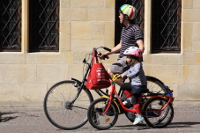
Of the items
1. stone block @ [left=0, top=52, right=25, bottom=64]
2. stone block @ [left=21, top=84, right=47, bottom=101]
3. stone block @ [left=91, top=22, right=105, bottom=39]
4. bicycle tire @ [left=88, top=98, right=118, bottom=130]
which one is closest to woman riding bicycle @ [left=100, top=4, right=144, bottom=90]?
bicycle tire @ [left=88, top=98, right=118, bottom=130]

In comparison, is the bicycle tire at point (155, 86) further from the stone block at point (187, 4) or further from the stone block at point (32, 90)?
the stone block at point (32, 90)

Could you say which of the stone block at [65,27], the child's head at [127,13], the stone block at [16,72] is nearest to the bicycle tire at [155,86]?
the child's head at [127,13]

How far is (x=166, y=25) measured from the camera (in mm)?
10523

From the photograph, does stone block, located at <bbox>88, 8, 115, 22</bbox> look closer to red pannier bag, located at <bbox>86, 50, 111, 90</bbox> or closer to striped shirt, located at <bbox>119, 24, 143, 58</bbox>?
striped shirt, located at <bbox>119, 24, 143, 58</bbox>

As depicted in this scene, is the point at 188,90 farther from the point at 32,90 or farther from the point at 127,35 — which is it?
the point at 32,90

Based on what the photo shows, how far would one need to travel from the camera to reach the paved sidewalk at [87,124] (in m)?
7.57

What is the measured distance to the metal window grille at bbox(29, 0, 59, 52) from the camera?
10.4 m

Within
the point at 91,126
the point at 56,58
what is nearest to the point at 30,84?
the point at 56,58

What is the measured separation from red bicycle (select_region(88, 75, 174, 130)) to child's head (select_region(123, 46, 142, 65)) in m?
0.31

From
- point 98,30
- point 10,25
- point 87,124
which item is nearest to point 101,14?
point 98,30

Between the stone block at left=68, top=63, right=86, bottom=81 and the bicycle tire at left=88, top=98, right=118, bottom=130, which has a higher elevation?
the stone block at left=68, top=63, right=86, bottom=81

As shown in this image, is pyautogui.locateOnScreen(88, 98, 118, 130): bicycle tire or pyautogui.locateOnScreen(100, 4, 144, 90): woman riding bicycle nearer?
pyautogui.locateOnScreen(88, 98, 118, 130): bicycle tire

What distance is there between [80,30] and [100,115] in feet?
10.5

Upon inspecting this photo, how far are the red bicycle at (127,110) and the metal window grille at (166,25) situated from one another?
2852 millimetres
